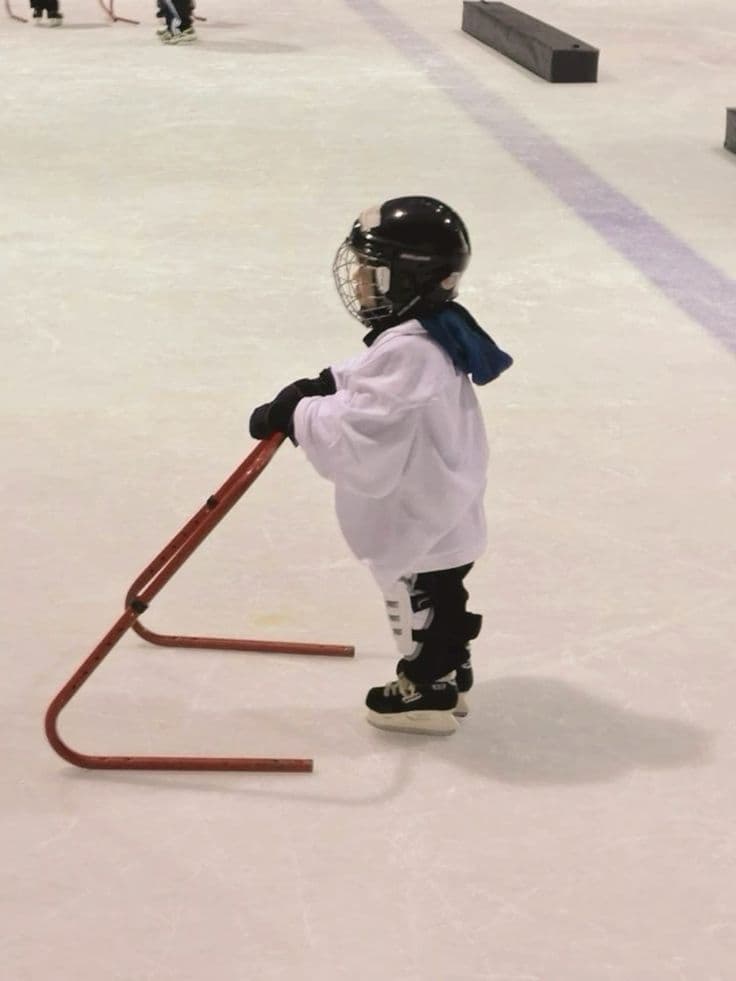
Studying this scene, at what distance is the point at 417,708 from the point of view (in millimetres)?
2844

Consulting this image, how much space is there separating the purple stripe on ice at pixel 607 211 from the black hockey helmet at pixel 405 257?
8.17ft

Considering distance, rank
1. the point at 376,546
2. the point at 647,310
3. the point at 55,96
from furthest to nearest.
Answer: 1. the point at 55,96
2. the point at 647,310
3. the point at 376,546

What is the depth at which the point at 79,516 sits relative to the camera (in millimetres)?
3725

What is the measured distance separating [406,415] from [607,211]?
408cm

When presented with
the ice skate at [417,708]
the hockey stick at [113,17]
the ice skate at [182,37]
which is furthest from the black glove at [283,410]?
the hockey stick at [113,17]

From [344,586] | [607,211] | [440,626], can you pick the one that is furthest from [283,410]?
[607,211]

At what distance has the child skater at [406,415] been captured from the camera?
257 centimetres

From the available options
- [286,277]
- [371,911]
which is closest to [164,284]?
[286,277]

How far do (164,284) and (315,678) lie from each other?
268cm

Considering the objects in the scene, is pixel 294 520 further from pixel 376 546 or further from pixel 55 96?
pixel 55 96

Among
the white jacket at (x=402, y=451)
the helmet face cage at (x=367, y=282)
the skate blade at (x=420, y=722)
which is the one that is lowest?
the skate blade at (x=420, y=722)

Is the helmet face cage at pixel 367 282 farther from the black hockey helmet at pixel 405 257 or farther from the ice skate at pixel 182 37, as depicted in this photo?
the ice skate at pixel 182 37

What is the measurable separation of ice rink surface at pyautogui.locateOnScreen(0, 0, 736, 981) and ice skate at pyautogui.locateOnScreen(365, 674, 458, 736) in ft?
0.10

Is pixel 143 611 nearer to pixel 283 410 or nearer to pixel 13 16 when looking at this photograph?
pixel 283 410
